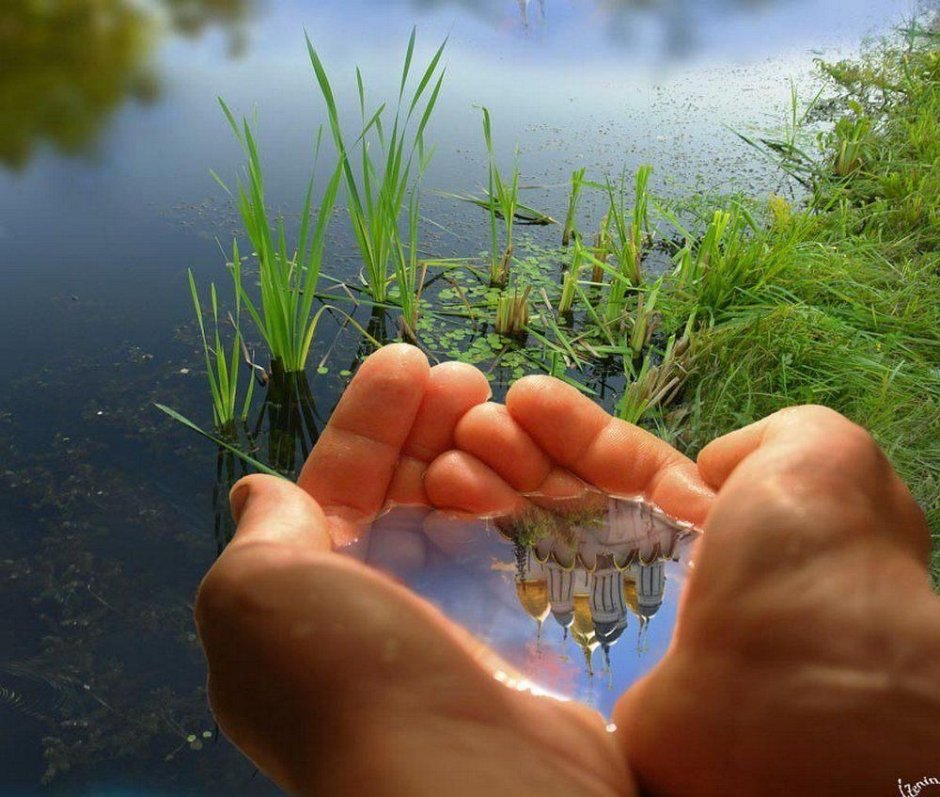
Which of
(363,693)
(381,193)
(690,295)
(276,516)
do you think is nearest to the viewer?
(363,693)

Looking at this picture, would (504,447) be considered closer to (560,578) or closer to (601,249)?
(560,578)

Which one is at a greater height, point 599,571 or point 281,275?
point 599,571

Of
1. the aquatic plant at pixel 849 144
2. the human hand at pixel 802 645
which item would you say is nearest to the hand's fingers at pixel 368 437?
the human hand at pixel 802 645

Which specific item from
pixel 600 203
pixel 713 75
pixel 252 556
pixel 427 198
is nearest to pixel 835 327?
pixel 600 203

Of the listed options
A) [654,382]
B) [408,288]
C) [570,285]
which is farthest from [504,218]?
[654,382]

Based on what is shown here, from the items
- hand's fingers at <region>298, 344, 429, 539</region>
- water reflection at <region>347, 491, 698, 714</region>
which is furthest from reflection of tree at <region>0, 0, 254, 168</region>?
water reflection at <region>347, 491, 698, 714</region>

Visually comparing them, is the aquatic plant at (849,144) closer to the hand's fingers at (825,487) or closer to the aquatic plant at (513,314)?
the aquatic plant at (513,314)

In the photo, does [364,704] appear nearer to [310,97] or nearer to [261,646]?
[261,646]
